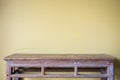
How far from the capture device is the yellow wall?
2.78 metres

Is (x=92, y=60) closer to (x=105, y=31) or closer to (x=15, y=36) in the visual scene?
(x=105, y=31)

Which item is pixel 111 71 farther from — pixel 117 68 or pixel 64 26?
pixel 64 26

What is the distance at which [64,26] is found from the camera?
2.79 meters

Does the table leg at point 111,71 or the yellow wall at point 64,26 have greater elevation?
the yellow wall at point 64,26

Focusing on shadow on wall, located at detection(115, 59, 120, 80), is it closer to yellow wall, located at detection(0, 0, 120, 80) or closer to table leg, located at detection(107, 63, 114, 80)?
yellow wall, located at detection(0, 0, 120, 80)

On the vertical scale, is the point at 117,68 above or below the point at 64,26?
below

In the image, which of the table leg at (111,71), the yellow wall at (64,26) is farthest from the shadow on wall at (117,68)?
the table leg at (111,71)

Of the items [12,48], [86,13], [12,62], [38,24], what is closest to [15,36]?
[12,48]

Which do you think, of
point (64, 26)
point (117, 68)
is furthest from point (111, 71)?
point (64, 26)

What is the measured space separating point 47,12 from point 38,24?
0.79 ft

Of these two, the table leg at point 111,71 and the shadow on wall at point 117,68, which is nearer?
the table leg at point 111,71

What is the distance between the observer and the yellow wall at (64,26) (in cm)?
278

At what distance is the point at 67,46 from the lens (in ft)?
9.12

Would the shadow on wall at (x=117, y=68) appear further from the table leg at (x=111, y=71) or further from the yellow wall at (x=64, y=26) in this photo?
the table leg at (x=111, y=71)
